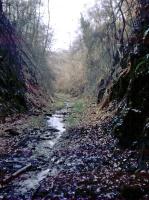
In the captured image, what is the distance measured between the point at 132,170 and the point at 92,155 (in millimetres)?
2802

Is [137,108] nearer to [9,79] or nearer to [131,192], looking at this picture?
[131,192]

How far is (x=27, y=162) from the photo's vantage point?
42.7 ft

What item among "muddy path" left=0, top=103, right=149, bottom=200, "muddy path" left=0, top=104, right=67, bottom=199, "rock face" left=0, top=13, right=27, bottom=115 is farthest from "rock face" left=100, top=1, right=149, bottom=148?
"rock face" left=0, top=13, right=27, bottom=115

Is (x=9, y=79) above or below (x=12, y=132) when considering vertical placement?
above

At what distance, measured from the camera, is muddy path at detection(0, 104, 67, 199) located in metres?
10.0

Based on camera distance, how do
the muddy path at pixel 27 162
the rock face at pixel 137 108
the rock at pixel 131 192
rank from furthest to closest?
the rock face at pixel 137 108
the muddy path at pixel 27 162
the rock at pixel 131 192

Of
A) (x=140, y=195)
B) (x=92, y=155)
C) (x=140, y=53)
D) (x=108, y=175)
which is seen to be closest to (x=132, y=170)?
(x=108, y=175)

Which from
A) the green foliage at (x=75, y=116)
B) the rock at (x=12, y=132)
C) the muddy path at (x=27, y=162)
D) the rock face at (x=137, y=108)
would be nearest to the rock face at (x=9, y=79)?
the rock at (x=12, y=132)

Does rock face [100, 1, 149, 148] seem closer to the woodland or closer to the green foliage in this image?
the woodland

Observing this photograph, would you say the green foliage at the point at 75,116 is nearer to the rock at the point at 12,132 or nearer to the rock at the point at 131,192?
the rock at the point at 12,132

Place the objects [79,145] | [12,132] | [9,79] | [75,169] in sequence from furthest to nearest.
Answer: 1. [9,79]
2. [12,132]
3. [79,145]
4. [75,169]

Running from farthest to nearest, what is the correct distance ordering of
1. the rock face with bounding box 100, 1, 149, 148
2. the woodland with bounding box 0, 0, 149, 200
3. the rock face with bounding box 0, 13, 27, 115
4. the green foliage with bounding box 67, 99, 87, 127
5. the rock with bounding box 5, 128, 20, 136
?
the rock face with bounding box 0, 13, 27, 115 < the green foliage with bounding box 67, 99, 87, 127 < the rock with bounding box 5, 128, 20, 136 < the rock face with bounding box 100, 1, 149, 148 < the woodland with bounding box 0, 0, 149, 200

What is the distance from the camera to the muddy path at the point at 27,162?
10047 millimetres

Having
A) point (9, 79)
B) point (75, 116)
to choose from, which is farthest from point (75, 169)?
point (75, 116)
